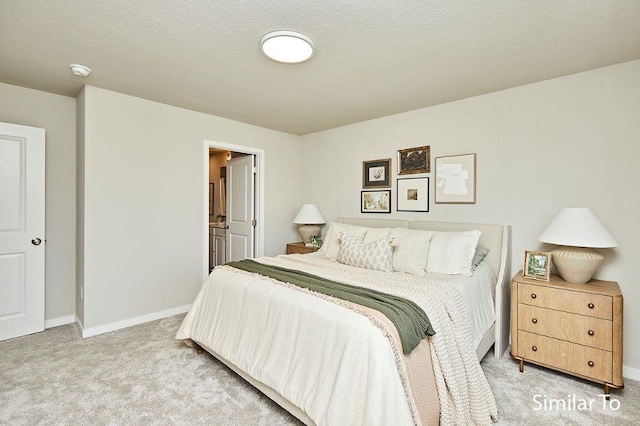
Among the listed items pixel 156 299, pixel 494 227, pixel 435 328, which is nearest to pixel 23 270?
pixel 156 299

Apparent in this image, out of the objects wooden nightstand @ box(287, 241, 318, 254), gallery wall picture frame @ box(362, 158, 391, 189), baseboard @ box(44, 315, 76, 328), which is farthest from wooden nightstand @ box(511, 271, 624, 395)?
baseboard @ box(44, 315, 76, 328)

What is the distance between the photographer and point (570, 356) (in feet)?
7.29

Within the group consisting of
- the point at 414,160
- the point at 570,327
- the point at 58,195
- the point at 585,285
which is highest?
the point at 414,160

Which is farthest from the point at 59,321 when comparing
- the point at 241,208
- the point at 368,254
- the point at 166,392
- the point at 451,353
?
the point at 451,353

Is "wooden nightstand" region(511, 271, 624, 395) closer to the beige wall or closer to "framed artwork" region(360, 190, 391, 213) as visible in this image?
"framed artwork" region(360, 190, 391, 213)

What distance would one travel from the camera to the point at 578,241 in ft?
7.29

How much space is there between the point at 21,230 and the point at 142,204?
3.46ft

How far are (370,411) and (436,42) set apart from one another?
220 cm

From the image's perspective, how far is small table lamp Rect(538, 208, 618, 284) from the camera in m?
2.21

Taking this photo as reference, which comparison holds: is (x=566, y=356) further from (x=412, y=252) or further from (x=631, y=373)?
(x=412, y=252)

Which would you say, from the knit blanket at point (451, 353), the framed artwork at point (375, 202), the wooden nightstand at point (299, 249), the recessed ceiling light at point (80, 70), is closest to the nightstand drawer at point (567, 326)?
the knit blanket at point (451, 353)

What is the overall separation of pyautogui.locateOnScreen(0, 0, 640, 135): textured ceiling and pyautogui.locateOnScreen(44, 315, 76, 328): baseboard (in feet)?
7.70

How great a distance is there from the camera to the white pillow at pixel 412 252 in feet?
8.95

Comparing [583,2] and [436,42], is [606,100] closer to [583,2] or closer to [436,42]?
[583,2]
